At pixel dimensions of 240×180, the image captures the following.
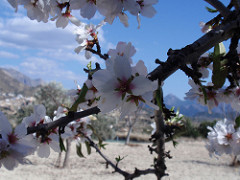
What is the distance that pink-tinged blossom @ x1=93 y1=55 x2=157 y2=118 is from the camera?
338mm

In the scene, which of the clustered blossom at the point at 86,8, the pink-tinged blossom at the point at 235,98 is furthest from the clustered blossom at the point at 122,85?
the pink-tinged blossom at the point at 235,98

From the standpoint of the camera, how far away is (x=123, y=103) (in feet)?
1.29

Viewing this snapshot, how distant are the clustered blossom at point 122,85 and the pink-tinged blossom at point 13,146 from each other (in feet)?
0.71

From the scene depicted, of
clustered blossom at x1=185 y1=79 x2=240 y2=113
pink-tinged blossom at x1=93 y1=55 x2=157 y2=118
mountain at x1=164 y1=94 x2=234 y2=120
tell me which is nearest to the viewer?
pink-tinged blossom at x1=93 y1=55 x2=157 y2=118

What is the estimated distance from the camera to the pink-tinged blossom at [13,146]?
464 mm

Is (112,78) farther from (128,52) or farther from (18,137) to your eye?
(18,137)

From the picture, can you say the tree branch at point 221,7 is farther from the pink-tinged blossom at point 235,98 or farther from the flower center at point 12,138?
the flower center at point 12,138

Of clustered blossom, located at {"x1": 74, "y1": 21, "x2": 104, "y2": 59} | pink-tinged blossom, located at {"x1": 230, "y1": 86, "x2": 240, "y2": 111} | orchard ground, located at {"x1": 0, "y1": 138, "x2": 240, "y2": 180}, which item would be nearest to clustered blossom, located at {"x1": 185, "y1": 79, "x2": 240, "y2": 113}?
pink-tinged blossom, located at {"x1": 230, "y1": 86, "x2": 240, "y2": 111}

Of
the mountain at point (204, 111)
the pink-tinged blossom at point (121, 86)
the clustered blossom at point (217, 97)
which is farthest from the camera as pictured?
the mountain at point (204, 111)

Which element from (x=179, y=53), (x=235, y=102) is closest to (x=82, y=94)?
(x=179, y=53)

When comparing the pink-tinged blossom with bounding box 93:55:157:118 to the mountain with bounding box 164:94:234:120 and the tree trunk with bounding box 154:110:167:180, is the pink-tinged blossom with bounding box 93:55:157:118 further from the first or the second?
the tree trunk with bounding box 154:110:167:180

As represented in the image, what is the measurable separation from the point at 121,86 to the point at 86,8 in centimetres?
24

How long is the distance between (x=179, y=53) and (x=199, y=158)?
7.09m

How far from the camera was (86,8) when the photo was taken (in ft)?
1.67
